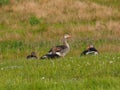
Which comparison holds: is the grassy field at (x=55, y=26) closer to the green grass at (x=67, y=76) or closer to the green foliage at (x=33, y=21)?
the green foliage at (x=33, y=21)

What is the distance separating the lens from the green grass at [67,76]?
9.34 metres

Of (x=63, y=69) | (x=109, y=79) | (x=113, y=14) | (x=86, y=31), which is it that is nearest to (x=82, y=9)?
(x=113, y=14)

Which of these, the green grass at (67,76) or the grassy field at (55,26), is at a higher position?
the green grass at (67,76)

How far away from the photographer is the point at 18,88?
9.35 meters

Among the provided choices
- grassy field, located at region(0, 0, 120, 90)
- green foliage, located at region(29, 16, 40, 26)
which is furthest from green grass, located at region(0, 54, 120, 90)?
green foliage, located at region(29, 16, 40, 26)

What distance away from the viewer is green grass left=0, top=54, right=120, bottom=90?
9.34m

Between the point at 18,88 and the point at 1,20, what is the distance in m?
19.7

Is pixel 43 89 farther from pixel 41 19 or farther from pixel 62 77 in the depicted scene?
pixel 41 19

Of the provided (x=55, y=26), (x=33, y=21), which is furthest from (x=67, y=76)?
(x=33, y=21)

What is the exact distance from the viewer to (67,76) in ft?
37.7

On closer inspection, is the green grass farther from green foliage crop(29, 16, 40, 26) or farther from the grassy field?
green foliage crop(29, 16, 40, 26)

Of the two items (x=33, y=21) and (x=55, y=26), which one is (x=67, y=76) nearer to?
(x=55, y=26)

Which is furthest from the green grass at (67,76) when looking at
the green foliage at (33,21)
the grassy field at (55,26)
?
the green foliage at (33,21)

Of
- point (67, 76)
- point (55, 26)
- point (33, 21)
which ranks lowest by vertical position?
point (55, 26)
